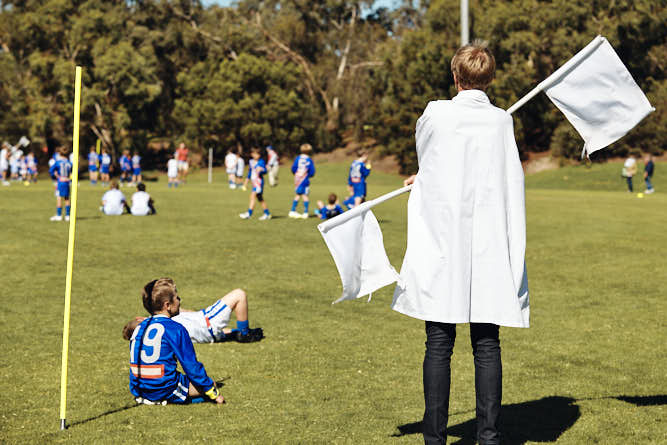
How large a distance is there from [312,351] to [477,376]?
3.21 metres

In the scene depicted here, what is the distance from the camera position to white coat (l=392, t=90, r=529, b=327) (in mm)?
3697

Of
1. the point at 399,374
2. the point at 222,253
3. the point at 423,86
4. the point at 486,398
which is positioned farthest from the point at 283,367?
the point at 423,86

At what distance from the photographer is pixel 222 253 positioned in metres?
13.7

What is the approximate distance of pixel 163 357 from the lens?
528cm

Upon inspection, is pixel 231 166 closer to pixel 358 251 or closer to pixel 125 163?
pixel 125 163

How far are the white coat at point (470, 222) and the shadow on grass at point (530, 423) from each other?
1231 millimetres

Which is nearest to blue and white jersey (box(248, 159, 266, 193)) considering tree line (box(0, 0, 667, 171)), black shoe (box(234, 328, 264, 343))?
black shoe (box(234, 328, 264, 343))

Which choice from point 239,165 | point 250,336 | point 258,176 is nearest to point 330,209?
point 258,176

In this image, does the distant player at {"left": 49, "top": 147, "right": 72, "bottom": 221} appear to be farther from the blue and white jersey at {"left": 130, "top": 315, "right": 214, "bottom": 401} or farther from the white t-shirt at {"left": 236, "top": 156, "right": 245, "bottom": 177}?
the white t-shirt at {"left": 236, "top": 156, "right": 245, "bottom": 177}

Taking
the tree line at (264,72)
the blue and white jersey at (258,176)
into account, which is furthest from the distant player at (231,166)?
the tree line at (264,72)

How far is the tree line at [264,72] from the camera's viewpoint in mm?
50844

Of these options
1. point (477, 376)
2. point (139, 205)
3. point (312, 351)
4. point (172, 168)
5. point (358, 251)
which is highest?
point (172, 168)

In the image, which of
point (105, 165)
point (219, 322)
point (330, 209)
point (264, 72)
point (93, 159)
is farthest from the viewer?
point (264, 72)

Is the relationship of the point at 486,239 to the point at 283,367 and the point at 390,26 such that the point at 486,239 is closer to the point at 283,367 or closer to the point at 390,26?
the point at 283,367
